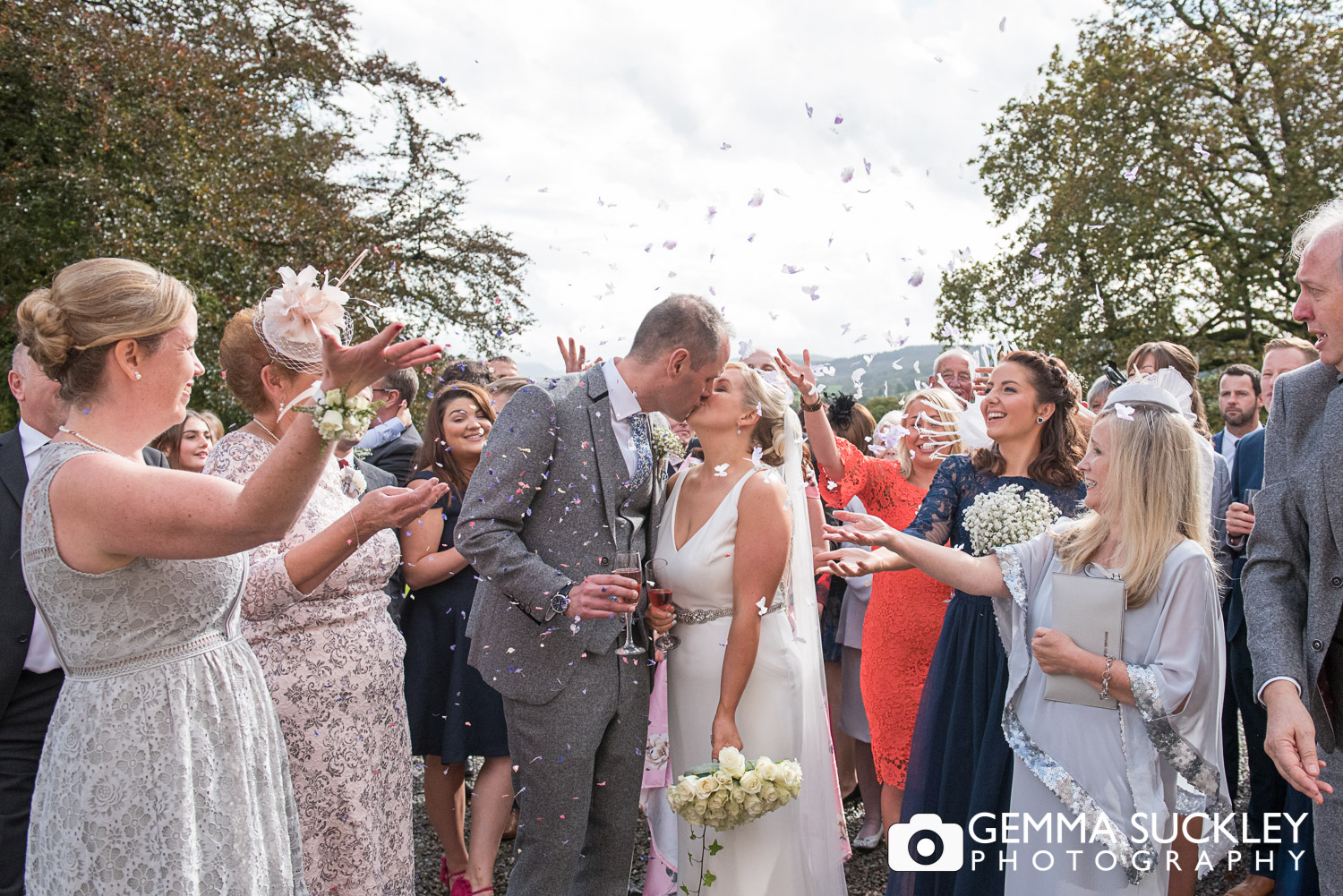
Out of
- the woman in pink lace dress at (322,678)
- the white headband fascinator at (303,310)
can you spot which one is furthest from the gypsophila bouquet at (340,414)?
the woman in pink lace dress at (322,678)

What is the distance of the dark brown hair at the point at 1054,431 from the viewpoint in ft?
13.1

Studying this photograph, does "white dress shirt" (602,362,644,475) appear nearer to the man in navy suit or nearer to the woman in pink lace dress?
the woman in pink lace dress

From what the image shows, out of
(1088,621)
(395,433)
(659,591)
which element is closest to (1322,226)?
(1088,621)

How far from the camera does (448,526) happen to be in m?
4.65

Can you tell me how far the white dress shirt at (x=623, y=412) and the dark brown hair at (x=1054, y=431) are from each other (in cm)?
171

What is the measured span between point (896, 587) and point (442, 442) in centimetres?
243

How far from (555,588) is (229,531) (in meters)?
1.30

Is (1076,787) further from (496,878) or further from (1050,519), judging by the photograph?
(496,878)

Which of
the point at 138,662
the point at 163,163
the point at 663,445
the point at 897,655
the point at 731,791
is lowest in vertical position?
the point at 731,791

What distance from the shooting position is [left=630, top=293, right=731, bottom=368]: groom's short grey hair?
3.44m

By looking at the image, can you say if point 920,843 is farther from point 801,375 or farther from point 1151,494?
point 801,375

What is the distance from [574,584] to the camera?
126 inches

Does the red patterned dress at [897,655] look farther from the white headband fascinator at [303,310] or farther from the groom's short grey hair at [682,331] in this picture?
the white headband fascinator at [303,310]

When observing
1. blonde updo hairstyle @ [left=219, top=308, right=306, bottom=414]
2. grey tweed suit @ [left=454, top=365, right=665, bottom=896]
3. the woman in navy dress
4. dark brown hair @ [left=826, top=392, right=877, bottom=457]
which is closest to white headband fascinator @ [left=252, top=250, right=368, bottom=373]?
blonde updo hairstyle @ [left=219, top=308, right=306, bottom=414]
